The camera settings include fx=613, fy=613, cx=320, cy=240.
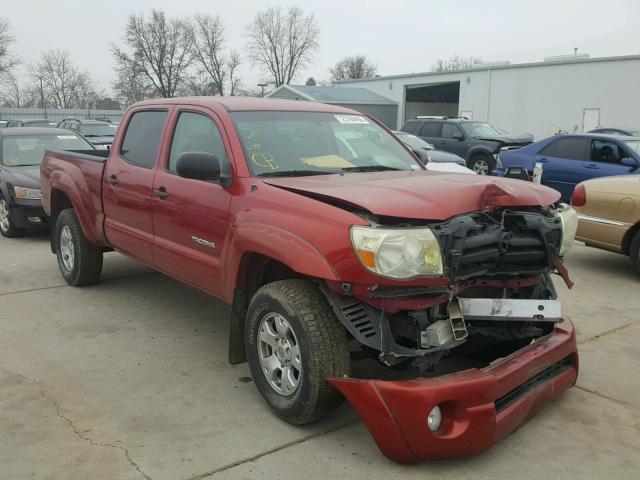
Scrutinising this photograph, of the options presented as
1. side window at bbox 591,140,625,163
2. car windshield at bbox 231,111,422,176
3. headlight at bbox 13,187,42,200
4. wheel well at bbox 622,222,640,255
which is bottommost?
wheel well at bbox 622,222,640,255

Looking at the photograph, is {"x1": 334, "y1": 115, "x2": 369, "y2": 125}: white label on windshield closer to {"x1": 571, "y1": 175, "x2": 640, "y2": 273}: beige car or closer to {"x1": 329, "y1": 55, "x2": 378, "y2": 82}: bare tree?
{"x1": 571, "y1": 175, "x2": 640, "y2": 273}: beige car

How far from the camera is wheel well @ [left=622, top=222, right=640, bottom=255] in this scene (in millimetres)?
6817

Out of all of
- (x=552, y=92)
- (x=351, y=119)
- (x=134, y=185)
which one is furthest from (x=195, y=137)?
(x=552, y=92)

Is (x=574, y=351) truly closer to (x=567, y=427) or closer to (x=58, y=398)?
(x=567, y=427)

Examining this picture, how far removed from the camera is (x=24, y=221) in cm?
891

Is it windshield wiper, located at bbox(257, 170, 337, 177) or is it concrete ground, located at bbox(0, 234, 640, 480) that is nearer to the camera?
concrete ground, located at bbox(0, 234, 640, 480)

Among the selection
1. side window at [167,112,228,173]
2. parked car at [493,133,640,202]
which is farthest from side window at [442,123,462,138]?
side window at [167,112,228,173]

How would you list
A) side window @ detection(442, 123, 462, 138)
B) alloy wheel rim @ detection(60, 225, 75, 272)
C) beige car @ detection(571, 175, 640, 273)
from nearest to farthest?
alloy wheel rim @ detection(60, 225, 75, 272) < beige car @ detection(571, 175, 640, 273) < side window @ detection(442, 123, 462, 138)

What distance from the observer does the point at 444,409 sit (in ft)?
9.96

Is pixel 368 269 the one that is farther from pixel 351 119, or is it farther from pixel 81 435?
pixel 351 119

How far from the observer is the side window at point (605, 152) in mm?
10859

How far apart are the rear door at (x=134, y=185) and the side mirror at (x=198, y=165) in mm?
1029

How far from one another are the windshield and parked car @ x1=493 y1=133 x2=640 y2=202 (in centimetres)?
1271

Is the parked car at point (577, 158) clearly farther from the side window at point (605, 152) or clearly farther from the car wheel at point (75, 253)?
the car wheel at point (75, 253)
